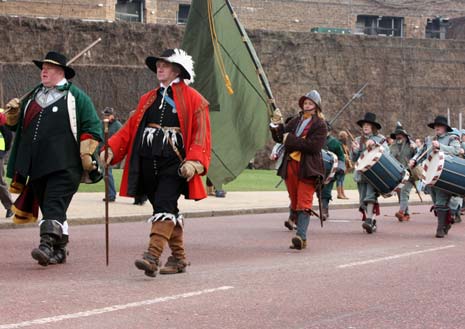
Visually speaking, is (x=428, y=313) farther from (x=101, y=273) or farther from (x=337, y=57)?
(x=337, y=57)

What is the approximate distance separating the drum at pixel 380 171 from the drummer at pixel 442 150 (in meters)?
0.31

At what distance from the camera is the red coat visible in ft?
32.3

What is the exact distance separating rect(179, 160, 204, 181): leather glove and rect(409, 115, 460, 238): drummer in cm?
670

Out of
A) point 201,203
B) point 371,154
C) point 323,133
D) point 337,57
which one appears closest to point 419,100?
point 337,57

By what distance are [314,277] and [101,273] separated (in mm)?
1966

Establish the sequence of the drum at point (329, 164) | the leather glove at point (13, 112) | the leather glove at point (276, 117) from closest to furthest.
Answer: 1. the leather glove at point (13, 112)
2. the leather glove at point (276, 117)
3. the drum at point (329, 164)

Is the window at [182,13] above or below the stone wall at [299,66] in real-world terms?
above

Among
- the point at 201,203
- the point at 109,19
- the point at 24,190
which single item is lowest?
the point at 201,203

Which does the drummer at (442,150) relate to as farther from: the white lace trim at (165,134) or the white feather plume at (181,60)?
the white lace trim at (165,134)

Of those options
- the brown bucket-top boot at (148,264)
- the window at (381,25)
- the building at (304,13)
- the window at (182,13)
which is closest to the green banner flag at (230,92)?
the brown bucket-top boot at (148,264)

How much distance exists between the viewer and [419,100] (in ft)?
179

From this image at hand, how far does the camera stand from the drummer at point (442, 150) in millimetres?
15625

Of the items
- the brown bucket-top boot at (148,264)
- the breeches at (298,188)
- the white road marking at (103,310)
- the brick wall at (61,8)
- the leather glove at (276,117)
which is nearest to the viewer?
the white road marking at (103,310)

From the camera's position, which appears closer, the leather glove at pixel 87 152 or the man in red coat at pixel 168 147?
the man in red coat at pixel 168 147
